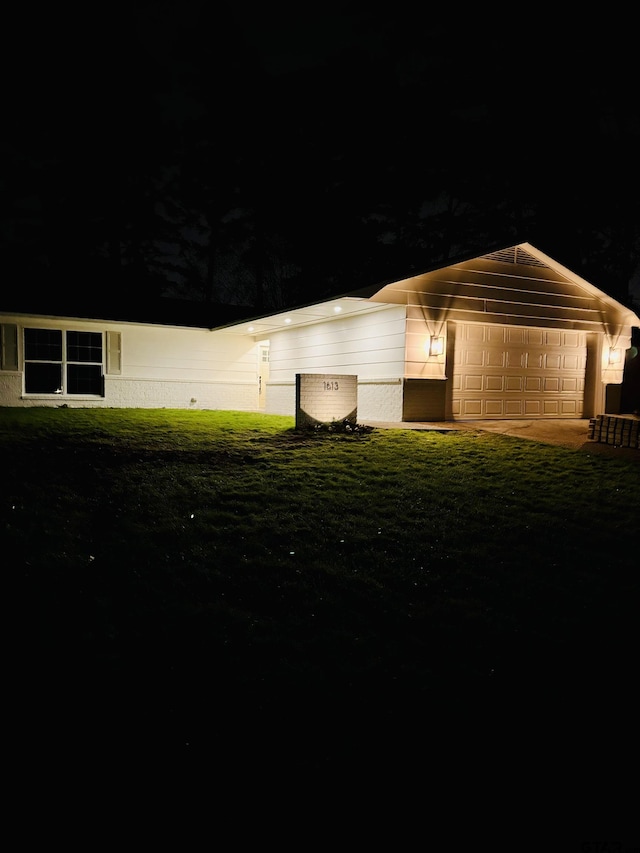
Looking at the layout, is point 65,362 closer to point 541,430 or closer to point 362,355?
point 362,355

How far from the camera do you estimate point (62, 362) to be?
17.5m

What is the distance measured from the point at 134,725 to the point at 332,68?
30500 millimetres

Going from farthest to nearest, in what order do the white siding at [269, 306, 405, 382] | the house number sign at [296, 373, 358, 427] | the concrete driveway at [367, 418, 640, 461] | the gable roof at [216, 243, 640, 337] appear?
the white siding at [269, 306, 405, 382] < the gable roof at [216, 243, 640, 337] < the house number sign at [296, 373, 358, 427] < the concrete driveway at [367, 418, 640, 461]

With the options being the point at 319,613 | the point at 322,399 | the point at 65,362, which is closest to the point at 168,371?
the point at 65,362

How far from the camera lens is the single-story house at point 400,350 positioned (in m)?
13.1

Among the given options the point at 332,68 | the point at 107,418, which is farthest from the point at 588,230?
the point at 107,418

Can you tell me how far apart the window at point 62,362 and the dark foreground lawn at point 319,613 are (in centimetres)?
1139

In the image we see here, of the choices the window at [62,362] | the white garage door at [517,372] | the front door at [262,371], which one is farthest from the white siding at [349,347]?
the window at [62,362]

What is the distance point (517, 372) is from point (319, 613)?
1230cm

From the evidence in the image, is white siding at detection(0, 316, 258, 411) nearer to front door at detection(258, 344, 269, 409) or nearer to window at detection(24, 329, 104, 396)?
front door at detection(258, 344, 269, 409)

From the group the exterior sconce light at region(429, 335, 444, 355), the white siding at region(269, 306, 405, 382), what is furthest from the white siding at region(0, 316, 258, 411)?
the exterior sconce light at region(429, 335, 444, 355)

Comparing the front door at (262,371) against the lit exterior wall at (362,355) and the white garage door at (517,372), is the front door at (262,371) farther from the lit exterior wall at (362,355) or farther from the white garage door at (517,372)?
the white garage door at (517,372)

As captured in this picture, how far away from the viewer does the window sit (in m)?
17.4

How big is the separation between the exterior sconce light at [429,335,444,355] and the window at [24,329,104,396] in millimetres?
10385
